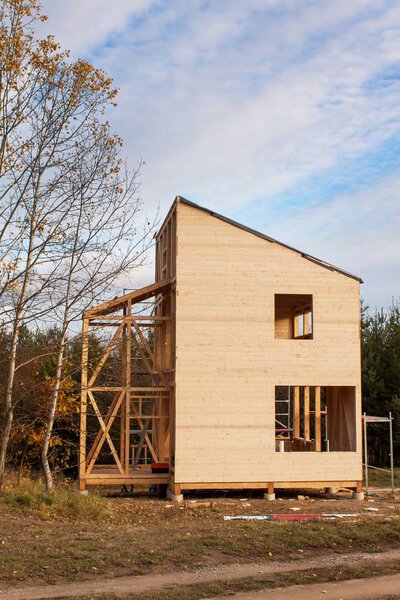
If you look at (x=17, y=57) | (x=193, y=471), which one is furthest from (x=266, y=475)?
(x=17, y=57)

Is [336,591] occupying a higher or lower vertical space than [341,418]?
lower

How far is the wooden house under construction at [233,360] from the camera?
719 inches

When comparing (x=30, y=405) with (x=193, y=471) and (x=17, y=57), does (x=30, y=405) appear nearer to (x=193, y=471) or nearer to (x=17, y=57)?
(x=193, y=471)

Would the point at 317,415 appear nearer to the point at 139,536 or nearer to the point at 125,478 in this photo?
the point at 125,478

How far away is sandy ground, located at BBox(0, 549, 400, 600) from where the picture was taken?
27.5 ft

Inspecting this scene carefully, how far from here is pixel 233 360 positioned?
18594mm

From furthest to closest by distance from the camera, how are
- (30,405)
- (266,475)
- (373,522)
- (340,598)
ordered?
1. (30,405)
2. (266,475)
3. (373,522)
4. (340,598)

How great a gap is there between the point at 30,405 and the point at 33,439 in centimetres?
260

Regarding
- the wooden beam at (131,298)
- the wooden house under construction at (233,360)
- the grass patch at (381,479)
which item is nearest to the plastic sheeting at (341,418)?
the wooden house under construction at (233,360)

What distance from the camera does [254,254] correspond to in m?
19.0

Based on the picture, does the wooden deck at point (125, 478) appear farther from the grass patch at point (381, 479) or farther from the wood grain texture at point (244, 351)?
the grass patch at point (381, 479)

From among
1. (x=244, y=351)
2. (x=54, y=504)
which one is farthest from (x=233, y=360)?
Answer: (x=54, y=504)

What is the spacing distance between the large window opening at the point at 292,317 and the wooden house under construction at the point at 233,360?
2.55m

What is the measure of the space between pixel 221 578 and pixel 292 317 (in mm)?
15176
